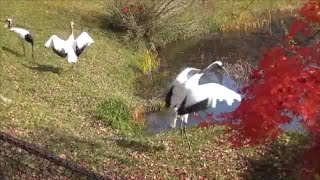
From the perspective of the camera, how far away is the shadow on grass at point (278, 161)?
10500 mm

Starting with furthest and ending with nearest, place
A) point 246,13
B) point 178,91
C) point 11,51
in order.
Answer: point 246,13 → point 11,51 → point 178,91

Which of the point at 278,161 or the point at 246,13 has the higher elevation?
the point at 246,13

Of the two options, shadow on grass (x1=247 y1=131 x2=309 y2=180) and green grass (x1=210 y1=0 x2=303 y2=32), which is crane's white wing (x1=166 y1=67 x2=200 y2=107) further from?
green grass (x1=210 y1=0 x2=303 y2=32)

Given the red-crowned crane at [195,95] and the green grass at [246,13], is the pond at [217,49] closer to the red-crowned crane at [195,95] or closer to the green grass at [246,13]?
the green grass at [246,13]

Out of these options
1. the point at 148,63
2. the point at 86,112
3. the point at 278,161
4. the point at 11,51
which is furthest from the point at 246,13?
the point at 278,161

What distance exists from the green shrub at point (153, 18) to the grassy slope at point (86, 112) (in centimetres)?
117

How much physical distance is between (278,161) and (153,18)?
12.0 metres

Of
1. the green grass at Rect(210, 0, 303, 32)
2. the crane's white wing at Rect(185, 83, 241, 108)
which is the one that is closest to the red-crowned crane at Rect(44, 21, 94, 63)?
the crane's white wing at Rect(185, 83, 241, 108)

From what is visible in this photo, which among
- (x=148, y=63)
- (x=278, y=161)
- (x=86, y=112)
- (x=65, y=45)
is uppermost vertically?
(x=148, y=63)

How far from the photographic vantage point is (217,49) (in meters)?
23.4

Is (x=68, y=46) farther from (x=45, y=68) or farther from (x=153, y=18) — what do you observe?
(x=153, y=18)

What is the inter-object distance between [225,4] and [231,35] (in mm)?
3231

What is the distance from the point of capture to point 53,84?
15.0m

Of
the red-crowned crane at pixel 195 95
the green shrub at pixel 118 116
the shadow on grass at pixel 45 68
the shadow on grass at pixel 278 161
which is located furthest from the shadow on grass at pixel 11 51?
the shadow on grass at pixel 278 161
